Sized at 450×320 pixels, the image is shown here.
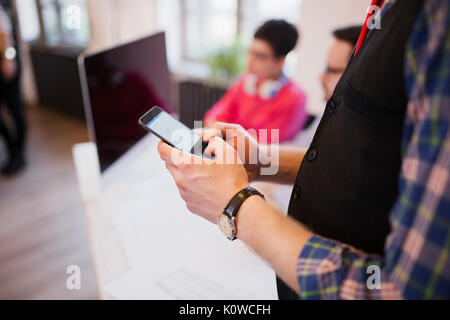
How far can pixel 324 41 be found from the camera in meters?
2.60

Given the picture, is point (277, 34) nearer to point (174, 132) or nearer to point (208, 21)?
point (174, 132)

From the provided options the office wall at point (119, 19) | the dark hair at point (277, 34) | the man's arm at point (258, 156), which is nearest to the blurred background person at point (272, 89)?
the dark hair at point (277, 34)

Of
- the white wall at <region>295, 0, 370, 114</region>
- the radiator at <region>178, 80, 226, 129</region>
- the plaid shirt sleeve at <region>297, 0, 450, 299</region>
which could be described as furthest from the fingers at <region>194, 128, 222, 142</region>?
the radiator at <region>178, 80, 226, 129</region>

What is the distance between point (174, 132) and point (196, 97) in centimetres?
276

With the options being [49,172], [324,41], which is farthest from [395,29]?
[49,172]

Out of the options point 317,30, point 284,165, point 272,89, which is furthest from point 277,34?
point 284,165

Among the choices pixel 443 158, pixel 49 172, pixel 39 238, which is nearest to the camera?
pixel 443 158

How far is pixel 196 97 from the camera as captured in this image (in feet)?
10.9

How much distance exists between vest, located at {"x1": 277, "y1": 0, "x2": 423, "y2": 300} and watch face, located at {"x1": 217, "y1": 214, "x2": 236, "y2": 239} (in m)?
0.10

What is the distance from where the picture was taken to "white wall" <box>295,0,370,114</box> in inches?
95.7

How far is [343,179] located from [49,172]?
309cm

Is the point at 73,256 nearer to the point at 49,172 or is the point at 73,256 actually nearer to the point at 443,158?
the point at 49,172

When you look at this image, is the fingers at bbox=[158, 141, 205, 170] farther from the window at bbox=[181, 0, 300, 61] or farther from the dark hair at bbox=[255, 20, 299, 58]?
the window at bbox=[181, 0, 300, 61]

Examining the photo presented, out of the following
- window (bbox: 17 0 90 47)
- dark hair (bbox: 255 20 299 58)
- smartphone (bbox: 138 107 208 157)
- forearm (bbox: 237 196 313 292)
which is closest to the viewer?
forearm (bbox: 237 196 313 292)
